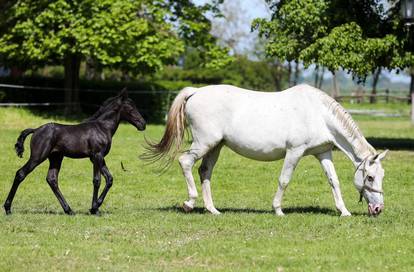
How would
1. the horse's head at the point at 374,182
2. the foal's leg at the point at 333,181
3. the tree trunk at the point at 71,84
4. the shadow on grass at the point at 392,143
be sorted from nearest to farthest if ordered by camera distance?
the horse's head at the point at 374,182 < the foal's leg at the point at 333,181 < the shadow on grass at the point at 392,143 < the tree trunk at the point at 71,84

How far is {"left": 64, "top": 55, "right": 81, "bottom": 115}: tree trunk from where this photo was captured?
34.2 m

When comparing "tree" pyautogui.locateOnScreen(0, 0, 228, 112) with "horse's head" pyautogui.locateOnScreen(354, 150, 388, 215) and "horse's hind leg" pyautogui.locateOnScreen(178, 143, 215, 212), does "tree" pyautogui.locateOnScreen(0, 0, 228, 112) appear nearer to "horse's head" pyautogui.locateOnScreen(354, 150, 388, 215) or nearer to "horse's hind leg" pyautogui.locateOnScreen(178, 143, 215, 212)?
"horse's hind leg" pyautogui.locateOnScreen(178, 143, 215, 212)

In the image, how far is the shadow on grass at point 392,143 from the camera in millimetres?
24406

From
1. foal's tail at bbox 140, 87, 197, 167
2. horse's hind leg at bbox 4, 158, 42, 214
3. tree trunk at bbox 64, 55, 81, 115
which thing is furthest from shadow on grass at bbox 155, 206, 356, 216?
tree trunk at bbox 64, 55, 81, 115

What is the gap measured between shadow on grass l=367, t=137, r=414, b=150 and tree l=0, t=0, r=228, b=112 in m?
10.3

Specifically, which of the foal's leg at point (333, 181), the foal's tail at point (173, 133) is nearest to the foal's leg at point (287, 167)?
the foal's leg at point (333, 181)

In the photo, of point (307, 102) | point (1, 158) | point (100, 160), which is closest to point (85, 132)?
point (100, 160)

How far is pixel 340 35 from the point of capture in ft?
73.1

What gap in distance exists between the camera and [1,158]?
1925 centimetres

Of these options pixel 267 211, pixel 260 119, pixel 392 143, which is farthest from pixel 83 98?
pixel 260 119

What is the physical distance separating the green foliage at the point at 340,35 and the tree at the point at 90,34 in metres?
9.72

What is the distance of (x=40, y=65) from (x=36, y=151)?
25388 mm

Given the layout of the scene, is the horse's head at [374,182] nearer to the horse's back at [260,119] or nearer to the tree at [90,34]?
the horse's back at [260,119]

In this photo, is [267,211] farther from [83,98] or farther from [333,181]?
[83,98]
